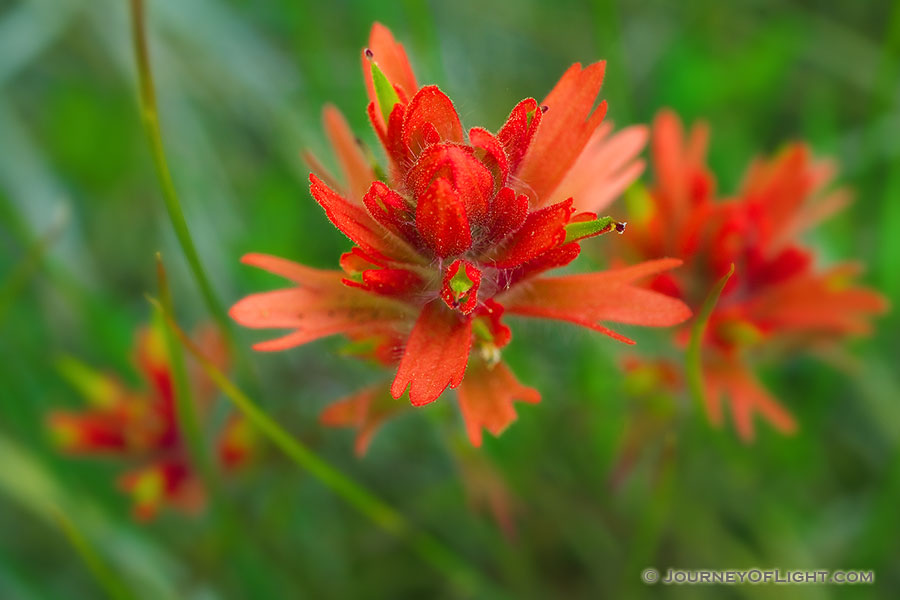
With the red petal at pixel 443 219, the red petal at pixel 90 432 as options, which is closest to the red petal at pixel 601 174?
the red petal at pixel 443 219

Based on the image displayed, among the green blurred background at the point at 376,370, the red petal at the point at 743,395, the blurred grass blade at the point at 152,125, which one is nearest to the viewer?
the blurred grass blade at the point at 152,125

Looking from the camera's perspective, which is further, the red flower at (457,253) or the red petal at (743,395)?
the red petal at (743,395)

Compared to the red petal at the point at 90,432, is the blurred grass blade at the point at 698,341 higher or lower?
lower

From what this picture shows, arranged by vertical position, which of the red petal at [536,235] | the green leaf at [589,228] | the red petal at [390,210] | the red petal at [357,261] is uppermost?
the red petal at [390,210]

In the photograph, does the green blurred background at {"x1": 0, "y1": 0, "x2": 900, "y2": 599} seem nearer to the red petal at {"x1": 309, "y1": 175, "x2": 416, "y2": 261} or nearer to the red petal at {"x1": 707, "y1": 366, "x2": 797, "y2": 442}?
the red petal at {"x1": 707, "y1": 366, "x2": 797, "y2": 442}

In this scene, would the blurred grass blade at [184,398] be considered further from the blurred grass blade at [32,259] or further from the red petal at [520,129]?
the red petal at [520,129]

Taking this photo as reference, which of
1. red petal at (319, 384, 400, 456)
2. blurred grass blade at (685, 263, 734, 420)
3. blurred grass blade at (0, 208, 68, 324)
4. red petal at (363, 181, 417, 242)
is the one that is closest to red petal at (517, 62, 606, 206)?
red petal at (363, 181, 417, 242)

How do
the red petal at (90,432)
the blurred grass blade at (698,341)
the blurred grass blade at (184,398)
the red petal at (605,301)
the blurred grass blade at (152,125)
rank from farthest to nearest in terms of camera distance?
the red petal at (90,432) → the blurred grass blade at (184,398) → the blurred grass blade at (152,125) → the blurred grass blade at (698,341) → the red petal at (605,301)

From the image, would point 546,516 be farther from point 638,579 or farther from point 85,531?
point 85,531
